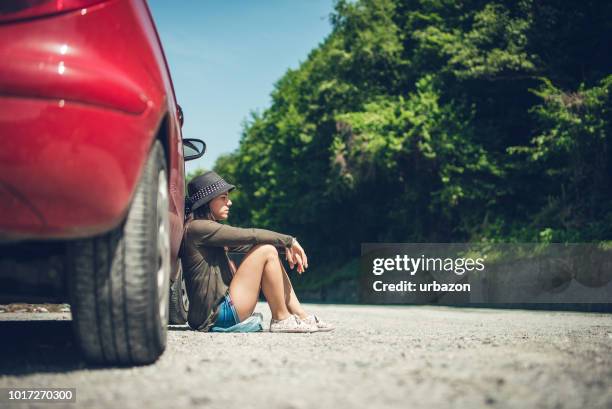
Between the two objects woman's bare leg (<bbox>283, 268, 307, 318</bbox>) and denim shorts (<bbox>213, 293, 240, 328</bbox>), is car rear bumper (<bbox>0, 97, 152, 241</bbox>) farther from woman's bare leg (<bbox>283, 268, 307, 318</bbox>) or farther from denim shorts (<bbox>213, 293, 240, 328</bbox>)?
woman's bare leg (<bbox>283, 268, 307, 318</bbox>)

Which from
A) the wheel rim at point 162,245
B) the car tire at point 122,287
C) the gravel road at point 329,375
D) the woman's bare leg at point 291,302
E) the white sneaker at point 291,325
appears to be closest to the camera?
the gravel road at point 329,375

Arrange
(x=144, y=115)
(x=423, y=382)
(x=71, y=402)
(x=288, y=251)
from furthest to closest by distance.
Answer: (x=288, y=251) < (x=144, y=115) < (x=423, y=382) < (x=71, y=402)

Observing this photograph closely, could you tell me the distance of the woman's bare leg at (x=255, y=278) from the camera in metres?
5.34

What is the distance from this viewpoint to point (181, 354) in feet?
12.7

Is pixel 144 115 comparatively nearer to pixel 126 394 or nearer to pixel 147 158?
pixel 147 158

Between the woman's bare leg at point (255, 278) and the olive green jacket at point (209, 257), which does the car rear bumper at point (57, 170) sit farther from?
the woman's bare leg at point (255, 278)

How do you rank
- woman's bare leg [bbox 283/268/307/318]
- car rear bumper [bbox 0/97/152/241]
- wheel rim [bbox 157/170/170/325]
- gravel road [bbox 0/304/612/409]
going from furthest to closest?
woman's bare leg [bbox 283/268/307/318]
wheel rim [bbox 157/170/170/325]
car rear bumper [bbox 0/97/152/241]
gravel road [bbox 0/304/612/409]

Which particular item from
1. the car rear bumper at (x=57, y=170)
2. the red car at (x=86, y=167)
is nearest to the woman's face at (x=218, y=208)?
the red car at (x=86, y=167)

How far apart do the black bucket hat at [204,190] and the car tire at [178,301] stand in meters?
0.75

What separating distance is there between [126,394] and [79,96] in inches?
50.1

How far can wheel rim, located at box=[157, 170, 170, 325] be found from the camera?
3541mm

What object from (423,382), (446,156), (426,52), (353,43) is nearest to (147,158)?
(423,382)

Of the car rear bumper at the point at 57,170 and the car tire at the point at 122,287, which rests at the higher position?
the car rear bumper at the point at 57,170

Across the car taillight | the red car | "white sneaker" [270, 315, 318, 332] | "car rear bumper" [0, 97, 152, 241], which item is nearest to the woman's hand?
"white sneaker" [270, 315, 318, 332]
